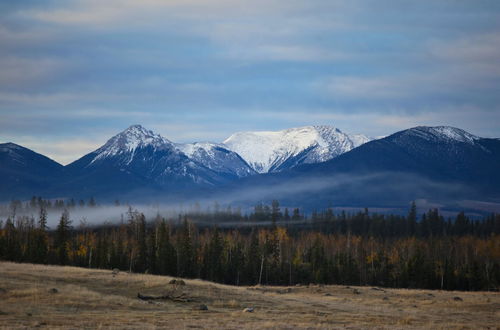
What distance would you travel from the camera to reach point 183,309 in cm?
5506

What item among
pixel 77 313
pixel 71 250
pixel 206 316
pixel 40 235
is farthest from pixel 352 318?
pixel 71 250

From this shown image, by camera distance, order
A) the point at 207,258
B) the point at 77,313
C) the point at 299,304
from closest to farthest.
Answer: the point at 77,313 → the point at 299,304 → the point at 207,258

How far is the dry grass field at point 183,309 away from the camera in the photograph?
144ft

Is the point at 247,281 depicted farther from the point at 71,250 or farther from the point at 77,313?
the point at 77,313

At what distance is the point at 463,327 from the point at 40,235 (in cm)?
11463

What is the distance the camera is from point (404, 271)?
144 metres

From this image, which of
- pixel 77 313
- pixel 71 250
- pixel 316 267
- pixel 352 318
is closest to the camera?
pixel 77 313

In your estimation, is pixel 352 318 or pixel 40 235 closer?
pixel 352 318

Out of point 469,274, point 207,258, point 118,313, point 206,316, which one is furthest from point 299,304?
point 469,274

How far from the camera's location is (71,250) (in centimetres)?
16112

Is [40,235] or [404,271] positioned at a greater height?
[40,235]

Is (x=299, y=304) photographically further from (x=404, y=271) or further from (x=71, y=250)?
(x=71, y=250)

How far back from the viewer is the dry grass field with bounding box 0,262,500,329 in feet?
144

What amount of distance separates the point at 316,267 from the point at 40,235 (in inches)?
→ 2644
